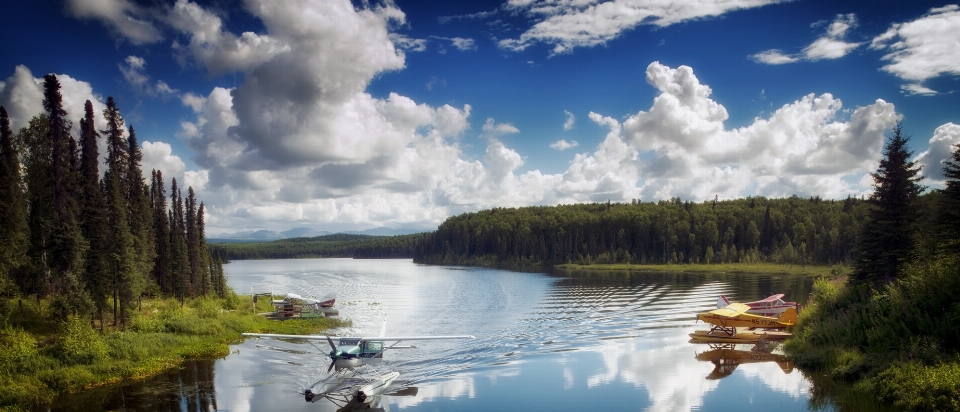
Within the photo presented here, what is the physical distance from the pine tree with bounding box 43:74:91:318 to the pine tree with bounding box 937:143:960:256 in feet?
129

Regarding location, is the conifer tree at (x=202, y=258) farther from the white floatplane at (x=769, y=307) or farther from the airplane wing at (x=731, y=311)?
the white floatplane at (x=769, y=307)

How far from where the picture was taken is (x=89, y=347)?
2500 centimetres

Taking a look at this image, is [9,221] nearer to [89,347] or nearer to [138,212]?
[89,347]

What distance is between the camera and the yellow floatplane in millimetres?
31422

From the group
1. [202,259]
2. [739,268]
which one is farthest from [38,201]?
[739,268]

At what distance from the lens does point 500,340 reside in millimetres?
34594

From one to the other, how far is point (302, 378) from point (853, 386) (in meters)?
22.3

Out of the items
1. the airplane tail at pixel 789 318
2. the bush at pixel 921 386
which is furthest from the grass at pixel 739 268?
the bush at pixel 921 386

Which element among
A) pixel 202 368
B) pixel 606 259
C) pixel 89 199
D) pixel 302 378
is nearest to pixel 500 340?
pixel 302 378

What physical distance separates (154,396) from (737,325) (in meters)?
29.8

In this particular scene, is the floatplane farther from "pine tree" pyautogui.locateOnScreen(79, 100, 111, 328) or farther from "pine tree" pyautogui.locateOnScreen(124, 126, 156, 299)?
"pine tree" pyautogui.locateOnScreen(124, 126, 156, 299)

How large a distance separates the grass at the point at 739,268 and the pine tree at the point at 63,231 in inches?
3230

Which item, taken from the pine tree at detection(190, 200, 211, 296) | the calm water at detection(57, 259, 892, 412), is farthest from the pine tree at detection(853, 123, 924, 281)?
the pine tree at detection(190, 200, 211, 296)

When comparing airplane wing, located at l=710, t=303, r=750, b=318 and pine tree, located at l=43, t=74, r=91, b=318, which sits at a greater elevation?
pine tree, located at l=43, t=74, r=91, b=318
